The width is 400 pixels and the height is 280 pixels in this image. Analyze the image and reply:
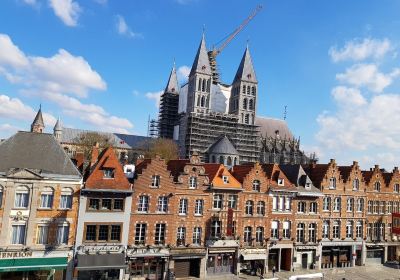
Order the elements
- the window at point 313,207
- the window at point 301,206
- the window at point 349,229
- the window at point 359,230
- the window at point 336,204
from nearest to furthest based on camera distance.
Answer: the window at point 301,206
the window at point 313,207
the window at point 336,204
the window at point 349,229
the window at point 359,230

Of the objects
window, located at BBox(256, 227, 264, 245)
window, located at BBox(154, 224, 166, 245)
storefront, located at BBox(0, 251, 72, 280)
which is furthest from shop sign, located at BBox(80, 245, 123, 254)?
window, located at BBox(256, 227, 264, 245)

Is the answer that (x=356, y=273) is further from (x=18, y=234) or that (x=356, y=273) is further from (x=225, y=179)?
(x=18, y=234)

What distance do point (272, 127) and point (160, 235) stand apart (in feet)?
355

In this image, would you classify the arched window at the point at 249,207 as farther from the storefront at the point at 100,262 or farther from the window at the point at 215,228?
the storefront at the point at 100,262

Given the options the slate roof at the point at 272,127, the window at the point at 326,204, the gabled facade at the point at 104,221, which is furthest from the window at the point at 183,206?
the slate roof at the point at 272,127

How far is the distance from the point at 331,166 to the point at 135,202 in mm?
25013

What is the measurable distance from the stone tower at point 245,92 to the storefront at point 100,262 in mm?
102164

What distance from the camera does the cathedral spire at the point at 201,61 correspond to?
5089 inches

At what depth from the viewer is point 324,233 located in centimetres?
4759

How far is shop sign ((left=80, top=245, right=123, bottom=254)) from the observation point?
3441 centimetres

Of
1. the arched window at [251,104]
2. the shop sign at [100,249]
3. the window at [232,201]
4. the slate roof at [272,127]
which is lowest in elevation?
the shop sign at [100,249]

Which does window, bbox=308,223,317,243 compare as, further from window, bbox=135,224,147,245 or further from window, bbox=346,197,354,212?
window, bbox=135,224,147,245

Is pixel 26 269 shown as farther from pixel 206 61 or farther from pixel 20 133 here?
pixel 206 61

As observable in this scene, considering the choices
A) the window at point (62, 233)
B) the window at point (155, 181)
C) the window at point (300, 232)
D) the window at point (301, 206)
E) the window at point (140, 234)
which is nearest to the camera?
the window at point (62, 233)
